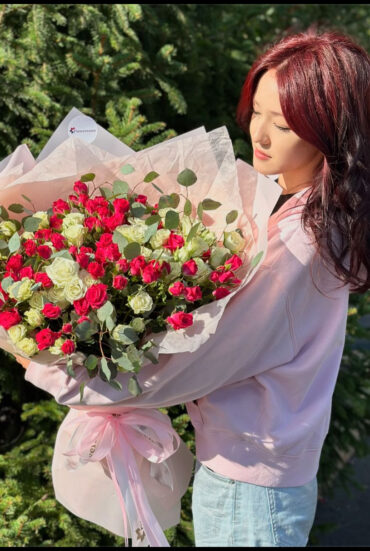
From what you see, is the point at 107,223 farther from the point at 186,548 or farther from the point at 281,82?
the point at 186,548

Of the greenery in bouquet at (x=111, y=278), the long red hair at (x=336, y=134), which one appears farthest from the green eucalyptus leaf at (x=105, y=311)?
the long red hair at (x=336, y=134)

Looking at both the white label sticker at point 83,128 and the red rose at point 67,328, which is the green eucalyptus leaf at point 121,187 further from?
the red rose at point 67,328

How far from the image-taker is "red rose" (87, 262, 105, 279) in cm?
141

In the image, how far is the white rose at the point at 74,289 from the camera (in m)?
1.41

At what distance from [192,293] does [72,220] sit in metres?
0.36

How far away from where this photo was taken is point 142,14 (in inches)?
107

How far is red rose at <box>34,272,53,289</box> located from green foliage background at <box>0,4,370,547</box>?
1.17 metres

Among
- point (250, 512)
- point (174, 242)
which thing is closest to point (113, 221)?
point (174, 242)

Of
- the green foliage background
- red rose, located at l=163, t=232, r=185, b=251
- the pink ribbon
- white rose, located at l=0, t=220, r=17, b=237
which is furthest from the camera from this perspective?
the green foliage background

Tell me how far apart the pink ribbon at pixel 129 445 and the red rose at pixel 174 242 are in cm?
48

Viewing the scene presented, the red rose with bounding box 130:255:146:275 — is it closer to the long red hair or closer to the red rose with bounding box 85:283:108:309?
the red rose with bounding box 85:283:108:309

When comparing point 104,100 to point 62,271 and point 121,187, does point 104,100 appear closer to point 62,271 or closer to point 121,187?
point 121,187

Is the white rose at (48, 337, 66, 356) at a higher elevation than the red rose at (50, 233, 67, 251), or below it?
below

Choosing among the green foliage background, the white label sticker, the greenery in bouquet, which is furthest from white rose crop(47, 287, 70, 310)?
the green foliage background
